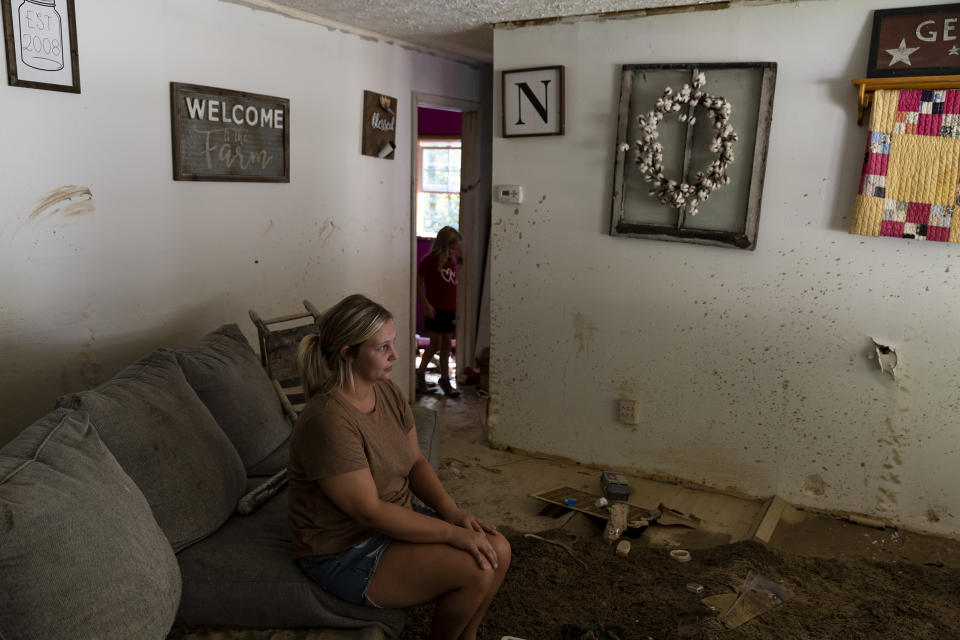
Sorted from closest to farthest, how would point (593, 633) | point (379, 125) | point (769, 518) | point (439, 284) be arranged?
point (593, 633), point (769, 518), point (379, 125), point (439, 284)

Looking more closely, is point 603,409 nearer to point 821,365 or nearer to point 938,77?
point 821,365

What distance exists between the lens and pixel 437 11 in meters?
3.52

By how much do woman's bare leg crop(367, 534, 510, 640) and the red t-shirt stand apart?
3.18 m

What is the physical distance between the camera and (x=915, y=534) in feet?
10.6

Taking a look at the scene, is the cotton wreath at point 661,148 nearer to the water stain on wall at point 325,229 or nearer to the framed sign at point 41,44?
the water stain on wall at point 325,229

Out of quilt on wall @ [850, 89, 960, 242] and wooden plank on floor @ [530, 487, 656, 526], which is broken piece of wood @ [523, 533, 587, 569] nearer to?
wooden plank on floor @ [530, 487, 656, 526]

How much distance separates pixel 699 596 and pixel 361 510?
1482mm

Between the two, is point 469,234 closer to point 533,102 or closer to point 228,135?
point 533,102

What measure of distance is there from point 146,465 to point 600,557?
179 cm

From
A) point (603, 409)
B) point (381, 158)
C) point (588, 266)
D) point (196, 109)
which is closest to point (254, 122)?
point (196, 109)

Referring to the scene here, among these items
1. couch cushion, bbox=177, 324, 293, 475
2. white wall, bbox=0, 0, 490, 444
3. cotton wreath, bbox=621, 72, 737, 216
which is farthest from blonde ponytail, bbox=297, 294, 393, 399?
cotton wreath, bbox=621, 72, 737, 216

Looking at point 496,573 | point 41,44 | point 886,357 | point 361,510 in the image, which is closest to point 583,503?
point 496,573

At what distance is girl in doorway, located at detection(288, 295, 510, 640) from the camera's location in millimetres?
1884

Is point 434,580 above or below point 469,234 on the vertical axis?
below
